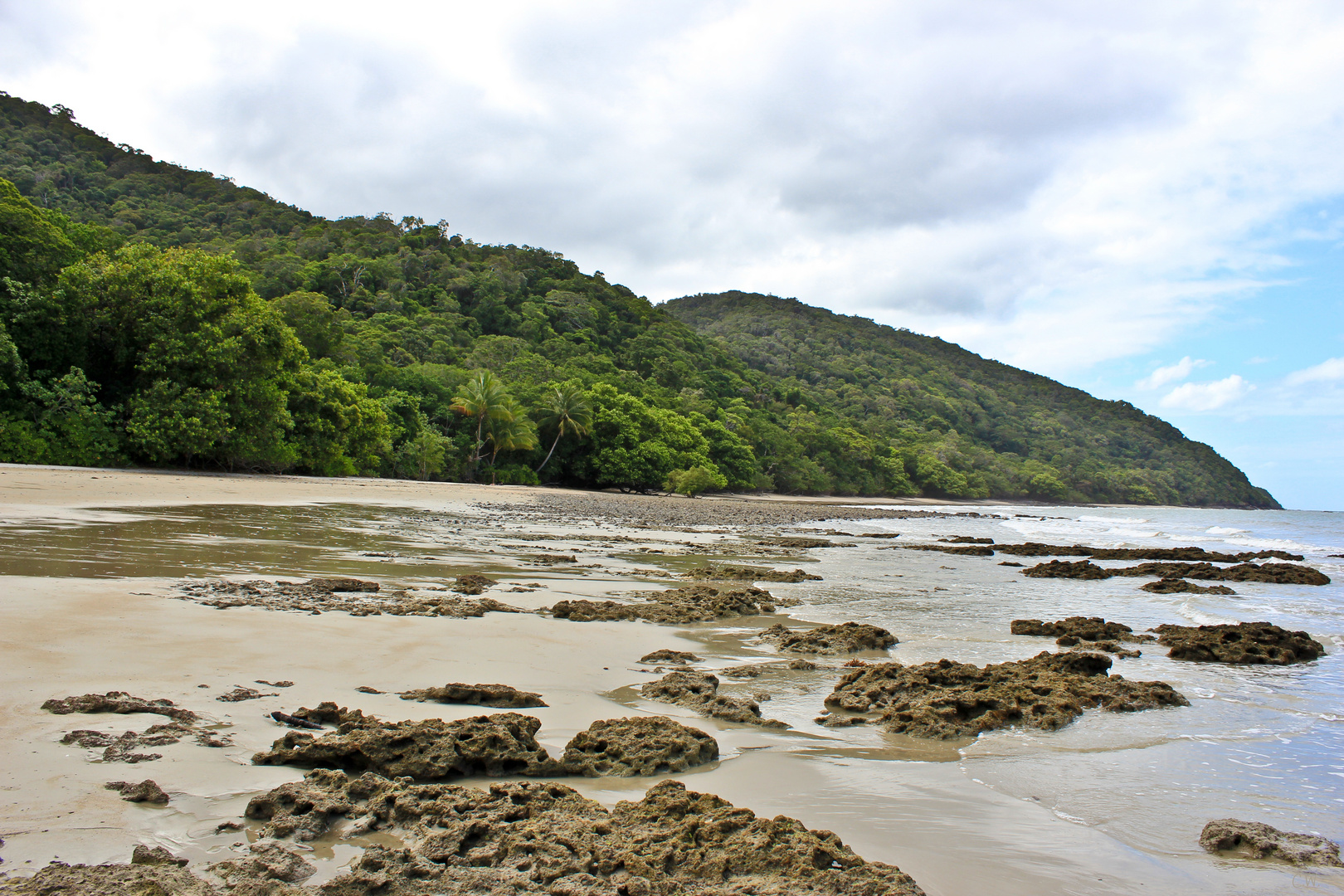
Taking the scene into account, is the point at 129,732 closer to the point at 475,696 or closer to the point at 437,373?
the point at 475,696

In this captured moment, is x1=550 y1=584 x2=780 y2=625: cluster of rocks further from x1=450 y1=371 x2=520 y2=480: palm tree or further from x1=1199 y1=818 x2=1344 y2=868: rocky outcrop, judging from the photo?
x1=450 y1=371 x2=520 y2=480: palm tree

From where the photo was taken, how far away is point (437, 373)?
4819cm

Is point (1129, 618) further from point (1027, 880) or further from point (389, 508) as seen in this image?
A: point (389, 508)

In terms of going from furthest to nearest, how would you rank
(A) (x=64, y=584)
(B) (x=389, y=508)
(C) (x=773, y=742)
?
(B) (x=389, y=508) → (A) (x=64, y=584) → (C) (x=773, y=742)

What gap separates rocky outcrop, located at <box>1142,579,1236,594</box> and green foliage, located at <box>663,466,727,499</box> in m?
38.8

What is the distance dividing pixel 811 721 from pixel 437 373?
154 ft

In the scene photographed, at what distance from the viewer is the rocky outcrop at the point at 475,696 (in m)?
4.17

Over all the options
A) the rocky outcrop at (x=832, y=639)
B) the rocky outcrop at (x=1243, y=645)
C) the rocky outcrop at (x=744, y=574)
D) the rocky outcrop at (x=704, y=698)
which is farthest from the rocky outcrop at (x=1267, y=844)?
the rocky outcrop at (x=744, y=574)

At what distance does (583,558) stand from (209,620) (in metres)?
7.09

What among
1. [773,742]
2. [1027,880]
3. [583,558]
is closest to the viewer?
[1027,880]

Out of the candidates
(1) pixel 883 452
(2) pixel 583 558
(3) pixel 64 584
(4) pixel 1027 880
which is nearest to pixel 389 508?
(2) pixel 583 558

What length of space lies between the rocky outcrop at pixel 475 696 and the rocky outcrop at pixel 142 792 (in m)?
1.61

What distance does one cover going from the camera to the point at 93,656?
4094mm

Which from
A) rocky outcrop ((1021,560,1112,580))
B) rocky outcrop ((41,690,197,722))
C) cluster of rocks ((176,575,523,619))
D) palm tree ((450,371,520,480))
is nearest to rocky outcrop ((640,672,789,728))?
cluster of rocks ((176,575,523,619))
